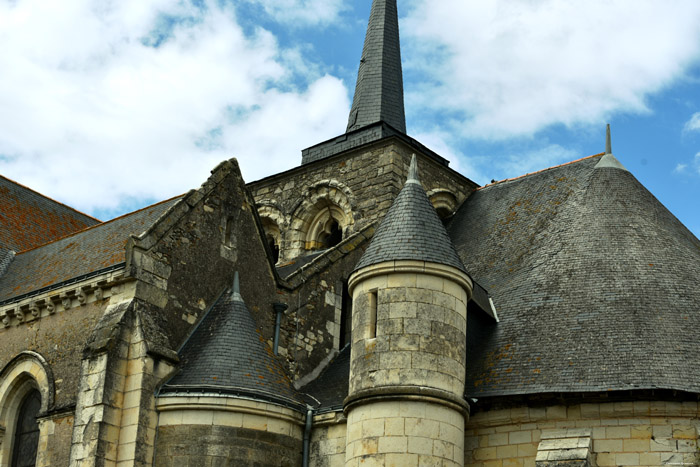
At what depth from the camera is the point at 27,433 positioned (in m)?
16.4

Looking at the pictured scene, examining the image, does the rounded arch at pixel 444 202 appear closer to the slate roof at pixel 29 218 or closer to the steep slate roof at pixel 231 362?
the steep slate roof at pixel 231 362

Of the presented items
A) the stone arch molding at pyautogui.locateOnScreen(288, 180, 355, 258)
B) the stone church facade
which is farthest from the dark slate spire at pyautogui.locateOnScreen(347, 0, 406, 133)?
the stone church facade

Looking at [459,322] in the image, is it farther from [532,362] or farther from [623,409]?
[623,409]

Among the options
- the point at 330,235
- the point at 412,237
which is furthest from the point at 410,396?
the point at 330,235

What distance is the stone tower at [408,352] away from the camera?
13914 mm

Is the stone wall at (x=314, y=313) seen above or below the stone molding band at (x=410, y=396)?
above

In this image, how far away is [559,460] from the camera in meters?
13.5

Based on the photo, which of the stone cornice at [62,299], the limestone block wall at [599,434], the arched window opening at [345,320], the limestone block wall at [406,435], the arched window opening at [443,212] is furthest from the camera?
the arched window opening at [443,212]

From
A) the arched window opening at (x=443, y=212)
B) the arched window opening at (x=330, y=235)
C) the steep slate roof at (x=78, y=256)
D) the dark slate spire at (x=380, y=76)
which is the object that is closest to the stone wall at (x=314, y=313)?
the steep slate roof at (x=78, y=256)

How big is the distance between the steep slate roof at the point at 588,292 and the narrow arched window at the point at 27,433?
7.12 m

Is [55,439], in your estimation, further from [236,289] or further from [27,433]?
[236,289]

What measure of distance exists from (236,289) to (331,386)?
2314mm

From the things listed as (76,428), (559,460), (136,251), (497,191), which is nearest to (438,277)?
(559,460)

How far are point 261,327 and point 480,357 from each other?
3844 mm
